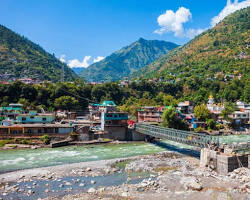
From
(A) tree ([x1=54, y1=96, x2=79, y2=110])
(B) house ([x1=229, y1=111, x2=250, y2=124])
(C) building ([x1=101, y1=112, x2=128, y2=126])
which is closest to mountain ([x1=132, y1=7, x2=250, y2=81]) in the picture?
(B) house ([x1=229, y1=111, x2=250, y2=124])

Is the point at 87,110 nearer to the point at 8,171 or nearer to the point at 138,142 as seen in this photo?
the point at 138,142

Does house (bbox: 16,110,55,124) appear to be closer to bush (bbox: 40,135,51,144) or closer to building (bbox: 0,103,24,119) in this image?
bush (bbox: 40,135,51,144)

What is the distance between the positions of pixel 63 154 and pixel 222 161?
770 inches

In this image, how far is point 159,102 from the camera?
279 ft

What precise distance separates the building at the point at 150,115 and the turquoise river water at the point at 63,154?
2116cm

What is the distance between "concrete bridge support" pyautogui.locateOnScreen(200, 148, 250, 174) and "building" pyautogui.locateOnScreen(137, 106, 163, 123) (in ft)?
114

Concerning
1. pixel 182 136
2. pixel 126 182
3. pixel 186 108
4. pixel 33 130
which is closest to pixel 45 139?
pixel 33 130

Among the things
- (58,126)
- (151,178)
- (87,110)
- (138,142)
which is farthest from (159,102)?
(151,178)

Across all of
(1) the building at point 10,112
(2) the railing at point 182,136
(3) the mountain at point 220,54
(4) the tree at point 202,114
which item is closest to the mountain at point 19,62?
(3) the mountain at point 220,54

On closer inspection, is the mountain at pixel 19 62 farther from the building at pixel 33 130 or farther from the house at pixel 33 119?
the building at pixel 33 130

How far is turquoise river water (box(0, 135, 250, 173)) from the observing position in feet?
86.1

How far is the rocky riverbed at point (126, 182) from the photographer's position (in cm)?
1714

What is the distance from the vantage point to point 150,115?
59625 millimetres

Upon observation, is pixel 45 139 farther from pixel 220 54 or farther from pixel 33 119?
pixel 220 54
